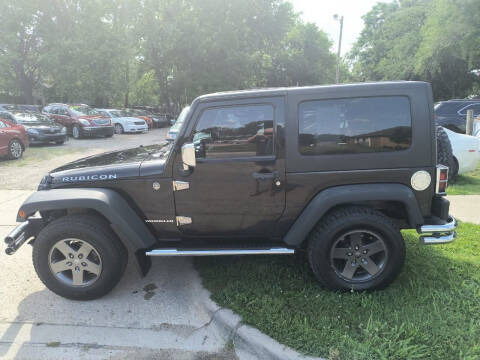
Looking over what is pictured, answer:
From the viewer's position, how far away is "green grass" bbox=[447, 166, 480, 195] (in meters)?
6.52

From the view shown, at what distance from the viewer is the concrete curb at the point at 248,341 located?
253cm

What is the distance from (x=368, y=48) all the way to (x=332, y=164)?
1819 inches

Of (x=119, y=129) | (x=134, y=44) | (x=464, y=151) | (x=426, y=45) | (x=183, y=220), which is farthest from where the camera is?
(x=134, y=44)

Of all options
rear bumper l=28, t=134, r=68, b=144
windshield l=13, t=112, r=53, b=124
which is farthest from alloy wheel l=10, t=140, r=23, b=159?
windshield l=13, t=112, r=53, b=124

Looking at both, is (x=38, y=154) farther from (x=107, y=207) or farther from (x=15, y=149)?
(x=107, y=207)

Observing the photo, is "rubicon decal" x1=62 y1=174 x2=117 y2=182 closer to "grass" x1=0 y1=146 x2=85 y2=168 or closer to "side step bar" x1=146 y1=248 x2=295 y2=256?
"side step bar" x1=146 y1=248 x2=295 y2=256

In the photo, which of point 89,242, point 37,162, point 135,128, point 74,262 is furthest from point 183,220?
point 135,128

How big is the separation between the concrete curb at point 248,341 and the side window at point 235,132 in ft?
4.65

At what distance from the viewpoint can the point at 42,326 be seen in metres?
3.01

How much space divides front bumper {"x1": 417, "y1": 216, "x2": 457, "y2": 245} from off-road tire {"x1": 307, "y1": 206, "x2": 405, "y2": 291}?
22cm

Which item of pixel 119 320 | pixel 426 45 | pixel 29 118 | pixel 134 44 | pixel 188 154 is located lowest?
pixel 119 320

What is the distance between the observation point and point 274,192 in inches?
123

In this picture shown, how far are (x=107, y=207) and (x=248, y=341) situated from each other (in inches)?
65.5

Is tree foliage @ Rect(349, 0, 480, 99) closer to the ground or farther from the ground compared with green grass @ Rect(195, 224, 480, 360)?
farther from the ground
